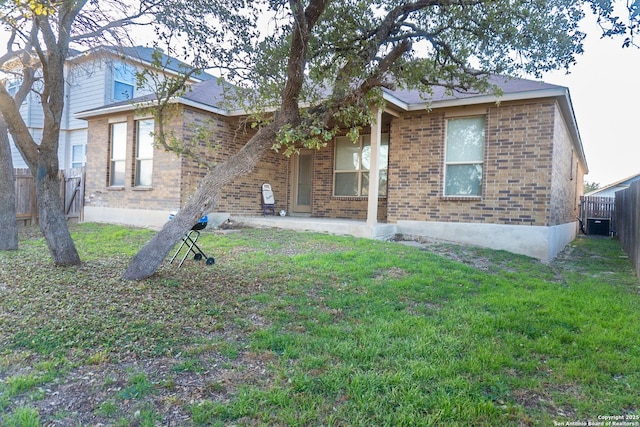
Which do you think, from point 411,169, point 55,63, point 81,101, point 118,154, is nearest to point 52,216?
point 55,63

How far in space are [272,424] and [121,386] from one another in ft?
Result: 3.54

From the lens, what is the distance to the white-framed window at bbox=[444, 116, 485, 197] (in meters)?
9.23

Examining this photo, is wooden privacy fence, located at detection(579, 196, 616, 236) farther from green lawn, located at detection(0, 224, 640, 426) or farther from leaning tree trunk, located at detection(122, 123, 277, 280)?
leaning tree trunk, located at detection(122, 123, 277, 280)

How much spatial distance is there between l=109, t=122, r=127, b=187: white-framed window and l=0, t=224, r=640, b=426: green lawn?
6292mm

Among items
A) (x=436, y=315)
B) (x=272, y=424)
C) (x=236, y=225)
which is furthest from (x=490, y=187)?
(x=272, y=424)

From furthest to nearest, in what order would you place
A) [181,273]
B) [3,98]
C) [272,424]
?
[181,273] < [3,98] < [272,424]

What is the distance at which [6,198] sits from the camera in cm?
713

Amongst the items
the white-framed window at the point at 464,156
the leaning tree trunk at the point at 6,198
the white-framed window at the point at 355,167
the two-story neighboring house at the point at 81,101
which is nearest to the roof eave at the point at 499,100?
the white-framed window at the point at 464,156

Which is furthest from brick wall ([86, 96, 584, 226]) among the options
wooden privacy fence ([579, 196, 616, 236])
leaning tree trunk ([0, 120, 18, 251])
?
wooden privacy fence ([579, 196, 616, 236])

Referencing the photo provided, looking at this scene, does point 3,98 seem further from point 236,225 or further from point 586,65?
point 586,65

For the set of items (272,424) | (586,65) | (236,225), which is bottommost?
(272,424)

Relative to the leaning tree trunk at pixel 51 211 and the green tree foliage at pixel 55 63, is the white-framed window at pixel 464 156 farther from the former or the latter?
the leaning tree trunk at pixel 51 211

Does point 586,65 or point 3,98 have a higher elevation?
point 586,65

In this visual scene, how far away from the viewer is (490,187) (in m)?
8.98
